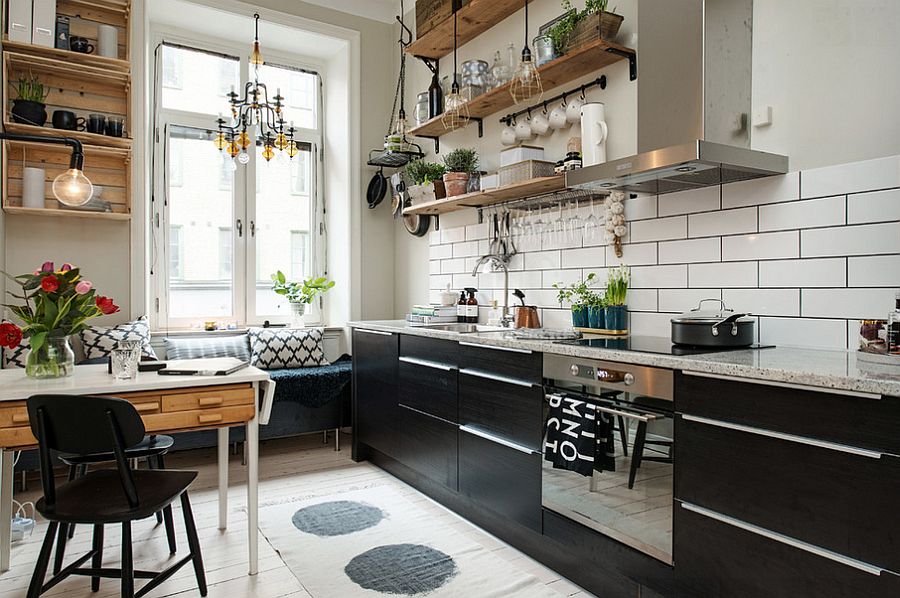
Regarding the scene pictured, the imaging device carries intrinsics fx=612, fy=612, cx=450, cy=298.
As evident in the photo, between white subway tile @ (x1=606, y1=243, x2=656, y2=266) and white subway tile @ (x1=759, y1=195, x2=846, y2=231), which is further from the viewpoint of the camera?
white subway tile @ (x1=606, y1=243, x2=656, y2=266)

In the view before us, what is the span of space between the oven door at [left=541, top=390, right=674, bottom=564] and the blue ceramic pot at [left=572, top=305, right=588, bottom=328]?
0.63 metres

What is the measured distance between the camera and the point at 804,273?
217cm

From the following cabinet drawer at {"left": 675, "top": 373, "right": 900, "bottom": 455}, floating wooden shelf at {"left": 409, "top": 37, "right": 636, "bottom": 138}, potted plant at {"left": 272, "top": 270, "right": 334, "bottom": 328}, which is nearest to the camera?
cabinet drawer at {"left": 675, "top": 373, "right": 900, "bottom": 455}

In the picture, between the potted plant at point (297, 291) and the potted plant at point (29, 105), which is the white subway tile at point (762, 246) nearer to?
the potted plant at point (297, 291)

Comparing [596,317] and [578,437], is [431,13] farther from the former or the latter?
[578,437]

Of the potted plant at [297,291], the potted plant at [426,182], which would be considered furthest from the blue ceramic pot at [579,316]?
the potted plant at [297,291]

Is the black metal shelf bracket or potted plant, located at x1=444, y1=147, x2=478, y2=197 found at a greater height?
the black metal shelf bracket

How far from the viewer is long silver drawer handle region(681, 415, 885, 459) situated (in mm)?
1433

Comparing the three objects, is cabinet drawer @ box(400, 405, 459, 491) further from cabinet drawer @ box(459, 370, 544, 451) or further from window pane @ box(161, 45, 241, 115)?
window pane @ box(161, 45, 241, 115)

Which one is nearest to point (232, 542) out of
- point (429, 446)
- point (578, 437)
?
point (429, 446)

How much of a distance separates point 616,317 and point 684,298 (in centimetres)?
30

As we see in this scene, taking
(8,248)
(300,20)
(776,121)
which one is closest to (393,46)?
(300,20)

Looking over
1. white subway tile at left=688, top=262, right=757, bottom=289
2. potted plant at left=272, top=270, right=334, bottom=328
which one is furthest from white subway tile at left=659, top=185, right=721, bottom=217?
potted plant at left=272, top=270, right=334, bottom=328

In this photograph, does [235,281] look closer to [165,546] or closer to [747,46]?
[165,546]
